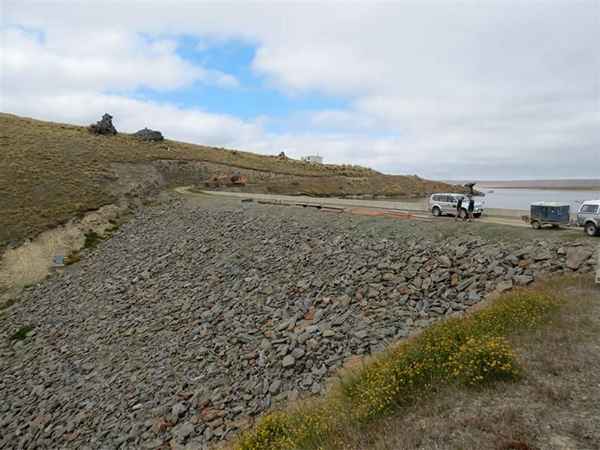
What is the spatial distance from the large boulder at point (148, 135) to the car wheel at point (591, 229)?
7193 centimetres

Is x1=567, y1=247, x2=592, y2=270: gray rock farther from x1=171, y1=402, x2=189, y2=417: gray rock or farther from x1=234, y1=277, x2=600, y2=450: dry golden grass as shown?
x1=171, y1=402, x2=189, y2=417: gray rock

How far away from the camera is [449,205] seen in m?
23.0

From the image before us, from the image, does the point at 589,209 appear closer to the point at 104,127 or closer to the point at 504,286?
the point at 504,286

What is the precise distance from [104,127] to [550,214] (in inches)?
3006

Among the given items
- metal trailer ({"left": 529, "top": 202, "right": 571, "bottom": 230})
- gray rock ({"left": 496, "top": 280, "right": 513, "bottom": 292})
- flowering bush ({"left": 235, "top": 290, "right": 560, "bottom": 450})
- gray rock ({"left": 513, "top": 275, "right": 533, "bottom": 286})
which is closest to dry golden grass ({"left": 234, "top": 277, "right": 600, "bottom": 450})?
flowering bush ({"left": 235, "top": 290, "right": 560, "bottom": 450})

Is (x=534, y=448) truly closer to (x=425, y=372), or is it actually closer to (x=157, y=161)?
(x=425, y=372)

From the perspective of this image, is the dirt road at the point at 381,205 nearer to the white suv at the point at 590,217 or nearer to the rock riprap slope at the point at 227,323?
the white suv at the point at 590,217

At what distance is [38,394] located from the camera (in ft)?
44.5

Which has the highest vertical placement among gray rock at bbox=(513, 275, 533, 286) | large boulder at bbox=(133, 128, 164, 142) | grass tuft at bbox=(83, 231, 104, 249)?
large boulder at bbox=(133, 128, 164, 142)

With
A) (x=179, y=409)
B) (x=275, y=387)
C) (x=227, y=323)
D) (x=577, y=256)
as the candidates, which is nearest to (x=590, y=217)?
(x=577, y=256)

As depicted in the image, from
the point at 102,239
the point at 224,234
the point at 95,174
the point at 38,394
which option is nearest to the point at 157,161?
the point at 95,174

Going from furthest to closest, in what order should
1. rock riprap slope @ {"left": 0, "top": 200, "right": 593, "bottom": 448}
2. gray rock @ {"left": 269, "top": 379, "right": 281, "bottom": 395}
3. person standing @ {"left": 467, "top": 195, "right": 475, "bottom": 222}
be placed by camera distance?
person standing @ {"left": 467, "top": 195, "right": 475, "bottom": 222}
rock riprap slope @ {"left": 0, "top": 200, "right": 593, "bottom": 448}
gray rock @ {"left": 269, "top": 379, "right": 281, "bottom": 395}

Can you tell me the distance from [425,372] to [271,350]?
589cm

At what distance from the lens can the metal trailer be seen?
14945mm
